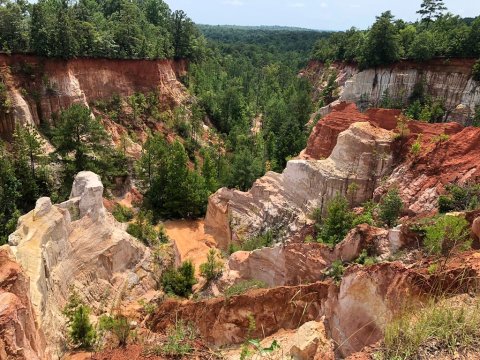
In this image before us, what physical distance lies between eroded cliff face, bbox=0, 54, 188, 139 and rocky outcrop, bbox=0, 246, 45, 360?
27812mm

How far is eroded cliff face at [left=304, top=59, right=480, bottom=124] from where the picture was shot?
44.8 m

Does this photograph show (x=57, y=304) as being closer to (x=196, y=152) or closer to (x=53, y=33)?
(x=53, y=33)

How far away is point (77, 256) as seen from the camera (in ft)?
59.5

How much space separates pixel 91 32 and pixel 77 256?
33.1 metres

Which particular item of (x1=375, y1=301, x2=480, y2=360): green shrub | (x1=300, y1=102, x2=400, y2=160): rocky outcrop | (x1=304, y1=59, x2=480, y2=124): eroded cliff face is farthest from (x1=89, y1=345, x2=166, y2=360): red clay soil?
(x1=304, y1=59, x2=480, y2=124): eroded cliff face

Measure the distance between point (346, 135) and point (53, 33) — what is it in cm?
2938

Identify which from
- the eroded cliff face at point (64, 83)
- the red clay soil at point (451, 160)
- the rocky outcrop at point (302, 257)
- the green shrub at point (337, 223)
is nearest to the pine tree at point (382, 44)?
the eroded cliff face at point (64, 83)

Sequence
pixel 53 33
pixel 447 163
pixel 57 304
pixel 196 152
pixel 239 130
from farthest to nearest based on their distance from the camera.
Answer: pixel 239 130 < pixel 196 152 < pixel 53 33 < pixel 447 163 < pixel 57 304

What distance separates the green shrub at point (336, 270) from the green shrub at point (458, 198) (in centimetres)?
667

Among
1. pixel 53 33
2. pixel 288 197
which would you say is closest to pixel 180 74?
pixel 53 33

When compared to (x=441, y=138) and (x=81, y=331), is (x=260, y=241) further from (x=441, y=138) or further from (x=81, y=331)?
(x=81, y=331)

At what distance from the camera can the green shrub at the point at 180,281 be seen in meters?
21.8

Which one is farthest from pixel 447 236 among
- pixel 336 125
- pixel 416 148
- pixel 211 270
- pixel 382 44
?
pixel 382 44

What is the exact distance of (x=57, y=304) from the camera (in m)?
15.3
